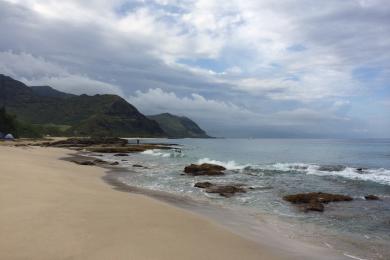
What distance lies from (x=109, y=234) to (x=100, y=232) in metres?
0.25

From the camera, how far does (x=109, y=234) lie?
877 cm

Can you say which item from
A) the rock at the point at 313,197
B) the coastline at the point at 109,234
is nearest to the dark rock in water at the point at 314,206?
the rock at the point at 313,197

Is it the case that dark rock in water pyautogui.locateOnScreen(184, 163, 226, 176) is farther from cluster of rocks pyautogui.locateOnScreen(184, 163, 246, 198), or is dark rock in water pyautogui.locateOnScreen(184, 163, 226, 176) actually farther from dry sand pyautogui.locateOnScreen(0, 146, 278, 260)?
dry sand pyautogui.locateOnScreen(0, 146, 278, 260)

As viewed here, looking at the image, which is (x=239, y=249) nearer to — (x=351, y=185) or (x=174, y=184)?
(x=174, y=184)

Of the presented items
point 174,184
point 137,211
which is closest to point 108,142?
point 174,184

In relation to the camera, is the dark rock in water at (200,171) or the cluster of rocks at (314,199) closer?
the cluster of rocks at (314,199)

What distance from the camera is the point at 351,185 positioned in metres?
28.3

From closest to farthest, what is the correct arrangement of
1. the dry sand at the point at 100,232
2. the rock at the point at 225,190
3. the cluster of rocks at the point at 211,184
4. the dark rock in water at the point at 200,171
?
the dry sand at the point at 100,232 → the rock at the point at 225,190 → the cluster of rocks at the point at 211,184 → the dark rock in water at the point at 200,171

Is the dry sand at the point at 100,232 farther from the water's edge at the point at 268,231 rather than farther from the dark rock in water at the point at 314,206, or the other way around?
the dark rock in water at the point at 314,206

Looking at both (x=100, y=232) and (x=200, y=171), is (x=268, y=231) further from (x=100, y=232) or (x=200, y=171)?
(x=200, y=171)

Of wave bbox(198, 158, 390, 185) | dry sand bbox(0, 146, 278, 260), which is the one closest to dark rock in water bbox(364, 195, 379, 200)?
wave bbox(198, 158, 390, 185)

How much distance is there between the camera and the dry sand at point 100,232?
7.38 metres


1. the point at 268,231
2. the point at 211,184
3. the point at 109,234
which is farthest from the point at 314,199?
the point at 109,234

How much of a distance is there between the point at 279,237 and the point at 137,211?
15.5ft
